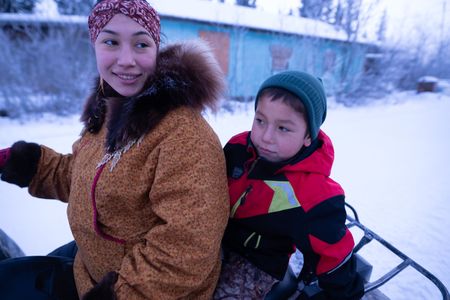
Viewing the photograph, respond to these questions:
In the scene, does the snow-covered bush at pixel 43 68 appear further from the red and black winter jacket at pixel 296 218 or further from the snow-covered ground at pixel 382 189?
the red and black winter jacket at pixel 296 218

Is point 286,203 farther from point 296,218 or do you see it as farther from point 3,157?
point 3,157

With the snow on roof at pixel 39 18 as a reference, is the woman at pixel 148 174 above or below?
below

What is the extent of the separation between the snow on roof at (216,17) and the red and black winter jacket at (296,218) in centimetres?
829

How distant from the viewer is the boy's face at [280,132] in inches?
50.9

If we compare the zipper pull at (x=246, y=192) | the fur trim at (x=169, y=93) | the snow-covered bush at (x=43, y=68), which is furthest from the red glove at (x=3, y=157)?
the snow-covered bush at (x=43, y=68)

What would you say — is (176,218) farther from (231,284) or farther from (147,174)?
(231,284)

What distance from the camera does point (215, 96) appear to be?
1.22m

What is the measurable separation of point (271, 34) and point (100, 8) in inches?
465

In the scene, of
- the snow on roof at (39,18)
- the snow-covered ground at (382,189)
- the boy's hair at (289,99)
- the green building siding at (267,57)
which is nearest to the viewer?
the boy's hair at (289,99)

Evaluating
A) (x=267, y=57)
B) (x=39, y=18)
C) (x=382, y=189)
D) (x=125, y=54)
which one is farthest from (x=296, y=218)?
(x=267, y=57)

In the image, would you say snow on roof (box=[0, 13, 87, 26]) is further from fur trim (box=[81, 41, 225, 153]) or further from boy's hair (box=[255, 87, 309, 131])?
boy's hair (box=[255, 87, 309, 131])

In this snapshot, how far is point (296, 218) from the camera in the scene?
1.19 metres

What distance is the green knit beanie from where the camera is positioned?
1.29 meters

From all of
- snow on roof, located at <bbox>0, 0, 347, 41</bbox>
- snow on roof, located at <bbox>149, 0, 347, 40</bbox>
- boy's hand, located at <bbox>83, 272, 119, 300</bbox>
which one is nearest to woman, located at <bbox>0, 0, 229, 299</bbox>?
boy's hand, located at <bbox>83, 272, 119, 300</bbox>
